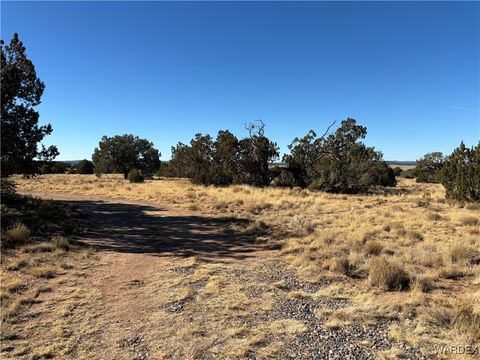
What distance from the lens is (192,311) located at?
21.1ft

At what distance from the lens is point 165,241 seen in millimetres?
12633

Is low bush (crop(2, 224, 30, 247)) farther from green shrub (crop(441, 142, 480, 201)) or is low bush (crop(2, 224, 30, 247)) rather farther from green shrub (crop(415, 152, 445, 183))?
green shrub (crop(415, 152, 445, 183))

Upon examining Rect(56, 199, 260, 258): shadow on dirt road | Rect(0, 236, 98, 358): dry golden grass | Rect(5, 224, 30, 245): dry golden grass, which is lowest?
Rect(0, 236, 98, 358): dry golden grass

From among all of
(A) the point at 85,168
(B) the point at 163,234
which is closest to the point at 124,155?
(A) the point at 85,168

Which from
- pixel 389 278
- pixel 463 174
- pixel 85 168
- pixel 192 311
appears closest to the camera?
pixel 192 311

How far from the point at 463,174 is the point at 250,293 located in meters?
19.0

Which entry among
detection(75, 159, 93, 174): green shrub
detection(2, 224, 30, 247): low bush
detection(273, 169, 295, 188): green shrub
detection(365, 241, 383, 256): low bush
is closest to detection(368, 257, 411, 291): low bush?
detection(365, 241, 383, 256): low bush

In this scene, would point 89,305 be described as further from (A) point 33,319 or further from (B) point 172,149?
(B) point 172,149

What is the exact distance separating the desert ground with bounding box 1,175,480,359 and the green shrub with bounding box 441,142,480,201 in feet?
21.7

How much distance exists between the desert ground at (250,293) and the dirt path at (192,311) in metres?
0.03

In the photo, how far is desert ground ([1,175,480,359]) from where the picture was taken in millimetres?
5152

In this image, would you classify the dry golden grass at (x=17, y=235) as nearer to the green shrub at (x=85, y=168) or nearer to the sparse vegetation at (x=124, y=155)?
the sparse vegetation at (x=124, y=155)

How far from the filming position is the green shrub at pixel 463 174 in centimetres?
2014

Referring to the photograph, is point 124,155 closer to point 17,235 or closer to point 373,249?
point 17,235
